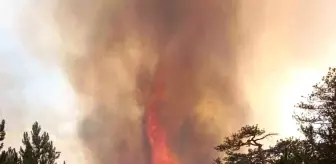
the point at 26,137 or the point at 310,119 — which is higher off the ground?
the point at 26,137

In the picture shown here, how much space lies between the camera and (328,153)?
90.7ft

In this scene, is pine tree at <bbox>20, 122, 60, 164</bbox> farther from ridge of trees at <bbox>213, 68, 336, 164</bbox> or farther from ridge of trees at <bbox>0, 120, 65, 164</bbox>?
ridge of trees at <bbox>213, 68, 336, 164</bbox>

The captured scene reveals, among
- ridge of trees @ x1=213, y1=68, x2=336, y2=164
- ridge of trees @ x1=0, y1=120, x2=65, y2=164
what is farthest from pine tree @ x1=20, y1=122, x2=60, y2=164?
ridge of trees @ x1=213, y1=68, x2=336, y2=164

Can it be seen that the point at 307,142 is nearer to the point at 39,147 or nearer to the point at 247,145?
the point at 247,145

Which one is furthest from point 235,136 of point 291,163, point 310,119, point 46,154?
point 46,154

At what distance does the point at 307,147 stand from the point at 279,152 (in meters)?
10.8

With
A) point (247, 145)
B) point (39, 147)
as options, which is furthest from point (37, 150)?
point (247, 145)

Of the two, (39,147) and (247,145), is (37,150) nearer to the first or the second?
(39,147)

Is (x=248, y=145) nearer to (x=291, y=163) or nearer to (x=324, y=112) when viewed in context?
(x=324, y=112)

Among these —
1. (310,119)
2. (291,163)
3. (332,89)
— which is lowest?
(291,163)

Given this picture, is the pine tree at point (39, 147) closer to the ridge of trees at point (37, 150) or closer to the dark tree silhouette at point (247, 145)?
the ridge of trees at point (37, 150)

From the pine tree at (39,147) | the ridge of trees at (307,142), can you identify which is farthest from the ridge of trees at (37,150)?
the ridge of trees at (307,142)

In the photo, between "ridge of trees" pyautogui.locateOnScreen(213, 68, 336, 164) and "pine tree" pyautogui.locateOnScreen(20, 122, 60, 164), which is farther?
"pine tree" pyautogui.locateOnScreen(20, 122, 60, 164)

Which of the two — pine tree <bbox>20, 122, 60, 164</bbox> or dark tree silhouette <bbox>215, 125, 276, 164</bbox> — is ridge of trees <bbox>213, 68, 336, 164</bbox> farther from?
pine tree <bbox>20, 122, 60, 164</bbox>
